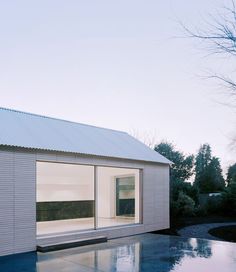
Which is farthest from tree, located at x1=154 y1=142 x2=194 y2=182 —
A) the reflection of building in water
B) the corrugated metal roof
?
the reflection of building in water

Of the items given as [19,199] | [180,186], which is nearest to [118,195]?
[19,199]

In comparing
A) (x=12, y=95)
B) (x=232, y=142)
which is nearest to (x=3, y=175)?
(x=232, y=142)

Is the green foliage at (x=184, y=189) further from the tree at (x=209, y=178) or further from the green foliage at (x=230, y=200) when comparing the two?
the tree at (x=209, y=178)

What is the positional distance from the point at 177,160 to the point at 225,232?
1124cm

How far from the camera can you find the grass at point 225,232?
12.6m

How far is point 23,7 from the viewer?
31.8ft

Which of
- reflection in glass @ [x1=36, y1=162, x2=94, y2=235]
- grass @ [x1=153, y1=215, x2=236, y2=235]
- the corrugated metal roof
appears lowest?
grass @ [x1=153, y1=215, x2=236, y2=235]

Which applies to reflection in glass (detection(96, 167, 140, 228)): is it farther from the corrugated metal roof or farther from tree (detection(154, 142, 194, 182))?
tree (detection(154, 142, 194, 182))

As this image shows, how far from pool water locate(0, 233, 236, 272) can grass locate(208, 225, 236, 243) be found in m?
2.65

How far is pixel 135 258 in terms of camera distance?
8070 mm

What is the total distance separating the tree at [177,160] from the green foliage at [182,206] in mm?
4582

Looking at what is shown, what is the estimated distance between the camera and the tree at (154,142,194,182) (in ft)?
80.6

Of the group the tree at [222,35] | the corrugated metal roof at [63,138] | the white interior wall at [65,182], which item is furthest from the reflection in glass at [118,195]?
the tree at [222,35]

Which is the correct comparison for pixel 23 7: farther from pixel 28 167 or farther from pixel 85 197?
pixel 85 197
